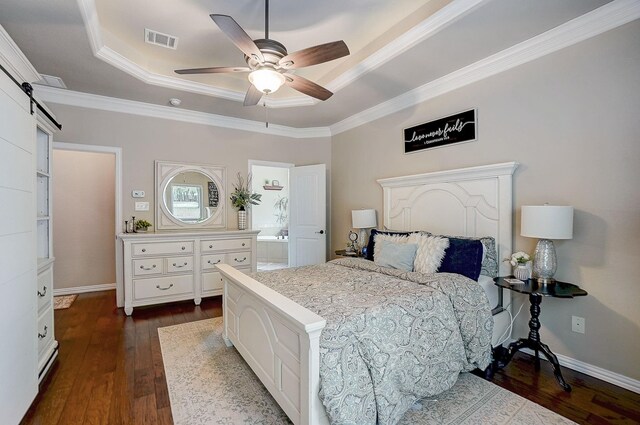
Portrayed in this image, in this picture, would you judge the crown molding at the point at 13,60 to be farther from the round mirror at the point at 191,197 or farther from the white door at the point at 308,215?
the white door at the point at 308,215

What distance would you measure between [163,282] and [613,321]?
14.5 ft

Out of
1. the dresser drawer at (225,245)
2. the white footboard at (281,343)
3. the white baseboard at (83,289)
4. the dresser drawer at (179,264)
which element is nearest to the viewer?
the white footboard at (281,343)

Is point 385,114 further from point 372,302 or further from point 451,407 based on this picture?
point 451,407

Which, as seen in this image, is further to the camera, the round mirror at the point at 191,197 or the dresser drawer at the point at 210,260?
the round mirror at the point at 191,197

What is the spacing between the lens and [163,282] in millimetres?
3807

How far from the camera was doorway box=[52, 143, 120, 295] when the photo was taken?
180 inches

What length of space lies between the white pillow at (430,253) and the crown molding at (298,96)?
5.76ft

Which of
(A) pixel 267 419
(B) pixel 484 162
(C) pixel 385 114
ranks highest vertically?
(C) pixel 385 114

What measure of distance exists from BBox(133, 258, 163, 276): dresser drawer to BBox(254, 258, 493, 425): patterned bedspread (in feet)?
6.25

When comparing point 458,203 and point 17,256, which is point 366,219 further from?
point 17,256

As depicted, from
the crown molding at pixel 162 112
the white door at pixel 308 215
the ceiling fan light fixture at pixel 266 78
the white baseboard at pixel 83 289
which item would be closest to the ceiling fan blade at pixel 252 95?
the ceiling fan light fixture at pixel 266 78

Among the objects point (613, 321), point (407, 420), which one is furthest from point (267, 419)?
point (613, 321)

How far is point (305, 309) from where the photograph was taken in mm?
1647

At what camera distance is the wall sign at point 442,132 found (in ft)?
10.1
